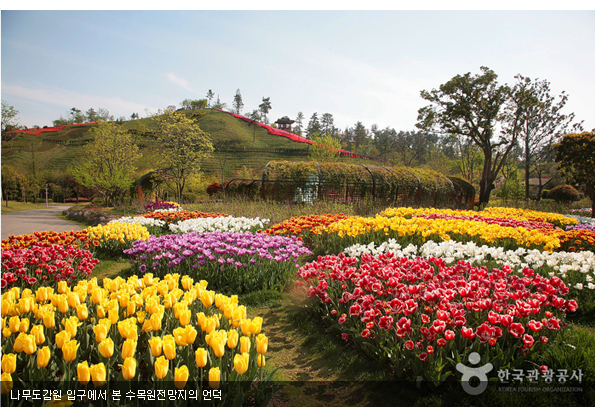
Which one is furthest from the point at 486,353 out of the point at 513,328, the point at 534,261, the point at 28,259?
the point at 28,259

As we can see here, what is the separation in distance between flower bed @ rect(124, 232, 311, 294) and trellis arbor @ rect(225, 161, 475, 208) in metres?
7.97

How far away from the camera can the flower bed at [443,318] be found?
222 centimetres

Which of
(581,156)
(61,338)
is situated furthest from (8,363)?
(581,156)

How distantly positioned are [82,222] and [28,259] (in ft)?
34.7

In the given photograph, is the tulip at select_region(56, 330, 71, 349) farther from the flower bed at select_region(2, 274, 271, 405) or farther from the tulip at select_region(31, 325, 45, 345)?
the tulip at select_region(31, 325, 45, 345)

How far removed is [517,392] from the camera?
2.16 m

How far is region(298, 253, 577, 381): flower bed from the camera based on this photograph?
2.22 meters

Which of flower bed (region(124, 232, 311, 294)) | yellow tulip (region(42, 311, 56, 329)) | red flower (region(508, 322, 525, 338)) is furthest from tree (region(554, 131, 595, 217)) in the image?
yellow tulip (region(42, 311, 56, 329))

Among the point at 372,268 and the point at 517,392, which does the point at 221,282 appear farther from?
the point at 517,392

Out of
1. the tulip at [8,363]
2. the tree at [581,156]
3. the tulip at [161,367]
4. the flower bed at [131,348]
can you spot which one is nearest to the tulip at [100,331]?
the flower bed at [131,348]

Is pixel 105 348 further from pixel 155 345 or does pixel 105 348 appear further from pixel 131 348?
pixel 155 345

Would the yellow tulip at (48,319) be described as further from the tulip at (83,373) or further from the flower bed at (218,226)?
the flower bed at (218,226)

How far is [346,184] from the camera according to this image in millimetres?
13758

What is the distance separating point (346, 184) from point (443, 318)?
11638mm
